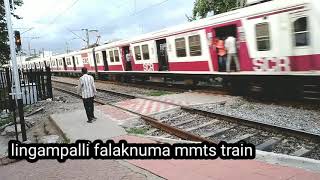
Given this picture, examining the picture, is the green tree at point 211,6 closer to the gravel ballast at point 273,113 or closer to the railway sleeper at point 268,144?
the gravel ballast at point 273,113

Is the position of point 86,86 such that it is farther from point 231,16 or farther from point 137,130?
point 231,16

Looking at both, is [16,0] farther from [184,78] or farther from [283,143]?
[283,143]

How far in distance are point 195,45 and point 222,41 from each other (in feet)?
6.19

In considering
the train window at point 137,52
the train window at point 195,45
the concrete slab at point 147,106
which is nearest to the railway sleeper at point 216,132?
the concrete slab at point 147,106

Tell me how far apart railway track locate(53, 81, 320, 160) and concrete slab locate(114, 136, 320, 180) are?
1358mm

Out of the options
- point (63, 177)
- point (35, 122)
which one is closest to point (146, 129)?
point (63, 177)

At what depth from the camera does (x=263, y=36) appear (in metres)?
13.1

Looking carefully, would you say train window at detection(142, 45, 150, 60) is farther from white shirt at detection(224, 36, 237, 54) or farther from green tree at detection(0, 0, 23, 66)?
green tree at detection(0, 0, 23, 66)

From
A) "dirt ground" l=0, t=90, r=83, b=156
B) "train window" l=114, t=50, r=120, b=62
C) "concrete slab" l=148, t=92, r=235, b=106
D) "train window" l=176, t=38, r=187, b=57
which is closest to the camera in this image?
"dirt ground" l=0, t=90, r=83, b=156

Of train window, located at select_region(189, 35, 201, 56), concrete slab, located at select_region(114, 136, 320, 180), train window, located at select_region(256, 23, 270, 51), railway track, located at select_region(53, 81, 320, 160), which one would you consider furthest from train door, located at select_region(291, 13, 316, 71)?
concrete slab, located at select_region(114, 136, 320, 180)

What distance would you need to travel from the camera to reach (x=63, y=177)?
21.2 feet

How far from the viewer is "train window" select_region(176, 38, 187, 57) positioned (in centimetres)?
1798

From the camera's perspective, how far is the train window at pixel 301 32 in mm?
11477

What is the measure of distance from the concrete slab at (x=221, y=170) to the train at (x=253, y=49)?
20.8 ft
